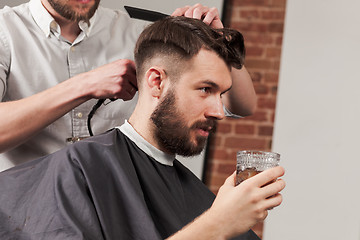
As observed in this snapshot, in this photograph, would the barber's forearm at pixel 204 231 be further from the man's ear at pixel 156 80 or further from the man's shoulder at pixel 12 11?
the man's shoulder at pixel 12 11

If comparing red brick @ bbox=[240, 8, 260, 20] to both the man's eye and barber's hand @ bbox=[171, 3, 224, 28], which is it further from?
the man's eye

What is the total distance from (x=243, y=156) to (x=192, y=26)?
57 cm

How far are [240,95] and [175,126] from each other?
2.30 ft

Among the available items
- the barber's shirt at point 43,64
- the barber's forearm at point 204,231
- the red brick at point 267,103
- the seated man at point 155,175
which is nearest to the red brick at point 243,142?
the red brick at point 267,103

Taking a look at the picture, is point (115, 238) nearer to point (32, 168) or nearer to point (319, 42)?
point (32, 168)

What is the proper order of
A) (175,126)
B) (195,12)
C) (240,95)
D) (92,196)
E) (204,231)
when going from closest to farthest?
(204,231) → (92,196) → (175,126) → (195,12) → (240,95)

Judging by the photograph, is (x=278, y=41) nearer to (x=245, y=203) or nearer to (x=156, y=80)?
(x=156, y=80)

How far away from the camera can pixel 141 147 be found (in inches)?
71.2

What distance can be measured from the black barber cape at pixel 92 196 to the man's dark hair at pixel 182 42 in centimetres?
32

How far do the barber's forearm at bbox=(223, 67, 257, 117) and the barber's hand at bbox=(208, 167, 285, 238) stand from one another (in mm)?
937

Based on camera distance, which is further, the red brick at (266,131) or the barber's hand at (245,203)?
the red brick at (266,131)

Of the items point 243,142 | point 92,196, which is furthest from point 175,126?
point 243,142

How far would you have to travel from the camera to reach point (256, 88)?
3.96 m

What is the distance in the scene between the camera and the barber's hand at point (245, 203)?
137 centimetres
